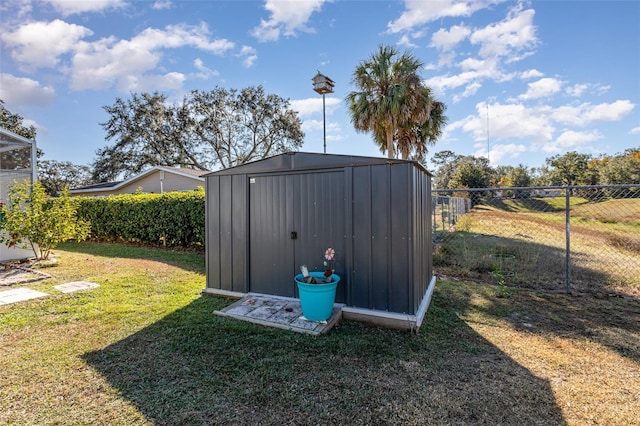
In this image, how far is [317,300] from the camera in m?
3.04

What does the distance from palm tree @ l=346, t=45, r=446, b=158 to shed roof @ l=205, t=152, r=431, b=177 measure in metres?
5.22

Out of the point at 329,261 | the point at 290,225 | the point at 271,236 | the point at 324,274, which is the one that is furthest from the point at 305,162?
the point at 324,274

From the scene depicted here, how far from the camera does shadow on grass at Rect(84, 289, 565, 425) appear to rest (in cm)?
183

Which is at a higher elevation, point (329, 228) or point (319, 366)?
point (329, 228)

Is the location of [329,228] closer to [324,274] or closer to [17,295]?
[324,274]

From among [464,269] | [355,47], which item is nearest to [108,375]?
[464,269]

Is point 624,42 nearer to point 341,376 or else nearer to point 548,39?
point 548,39

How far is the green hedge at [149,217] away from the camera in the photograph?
757cm

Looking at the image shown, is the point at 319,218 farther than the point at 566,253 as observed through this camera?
No

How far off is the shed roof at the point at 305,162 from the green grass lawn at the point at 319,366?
1.77 metres

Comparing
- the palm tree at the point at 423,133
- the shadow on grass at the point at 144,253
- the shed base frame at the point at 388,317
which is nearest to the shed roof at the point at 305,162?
the shed base frame at the point at 388,317

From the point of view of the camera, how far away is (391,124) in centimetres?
882

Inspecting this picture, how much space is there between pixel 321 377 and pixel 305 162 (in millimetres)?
2279

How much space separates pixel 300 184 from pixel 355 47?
591 centimetres
